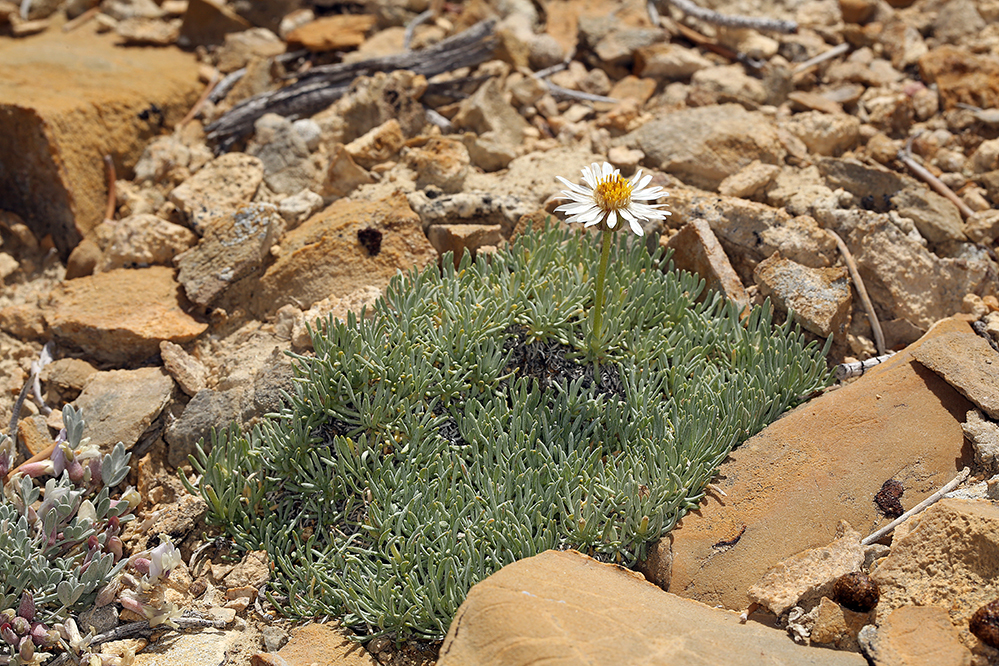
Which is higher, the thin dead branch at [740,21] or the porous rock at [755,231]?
the thin dead branch at [740,21]

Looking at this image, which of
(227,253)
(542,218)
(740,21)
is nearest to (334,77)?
(227,253)

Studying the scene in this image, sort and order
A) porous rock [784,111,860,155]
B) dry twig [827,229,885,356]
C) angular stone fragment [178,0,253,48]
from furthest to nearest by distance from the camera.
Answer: angular stone fragment [178,0,253,48] → porous rock [784,111,860,155] → dry twig [827,229,885,356]

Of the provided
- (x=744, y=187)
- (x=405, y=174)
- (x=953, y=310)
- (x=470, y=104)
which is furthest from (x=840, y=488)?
(x=470, y=104)

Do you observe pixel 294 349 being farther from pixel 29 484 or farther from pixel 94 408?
pixel 29 484

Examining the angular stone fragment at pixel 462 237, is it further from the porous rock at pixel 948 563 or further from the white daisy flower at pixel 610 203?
the porous rock at pixel 948 563

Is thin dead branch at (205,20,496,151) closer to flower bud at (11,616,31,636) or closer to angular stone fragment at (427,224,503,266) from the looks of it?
angular stone fragment at (427,224,503,266)

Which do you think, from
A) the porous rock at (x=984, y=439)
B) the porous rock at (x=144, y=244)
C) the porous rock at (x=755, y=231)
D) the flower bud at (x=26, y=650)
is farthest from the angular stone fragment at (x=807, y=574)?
the porous rock at (x=144, y=244)

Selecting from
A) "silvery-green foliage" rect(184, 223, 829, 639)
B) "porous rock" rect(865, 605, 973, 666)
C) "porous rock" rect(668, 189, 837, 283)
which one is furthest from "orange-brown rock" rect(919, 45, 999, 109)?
"porous rock" rect(865, 605, 973, 666)
